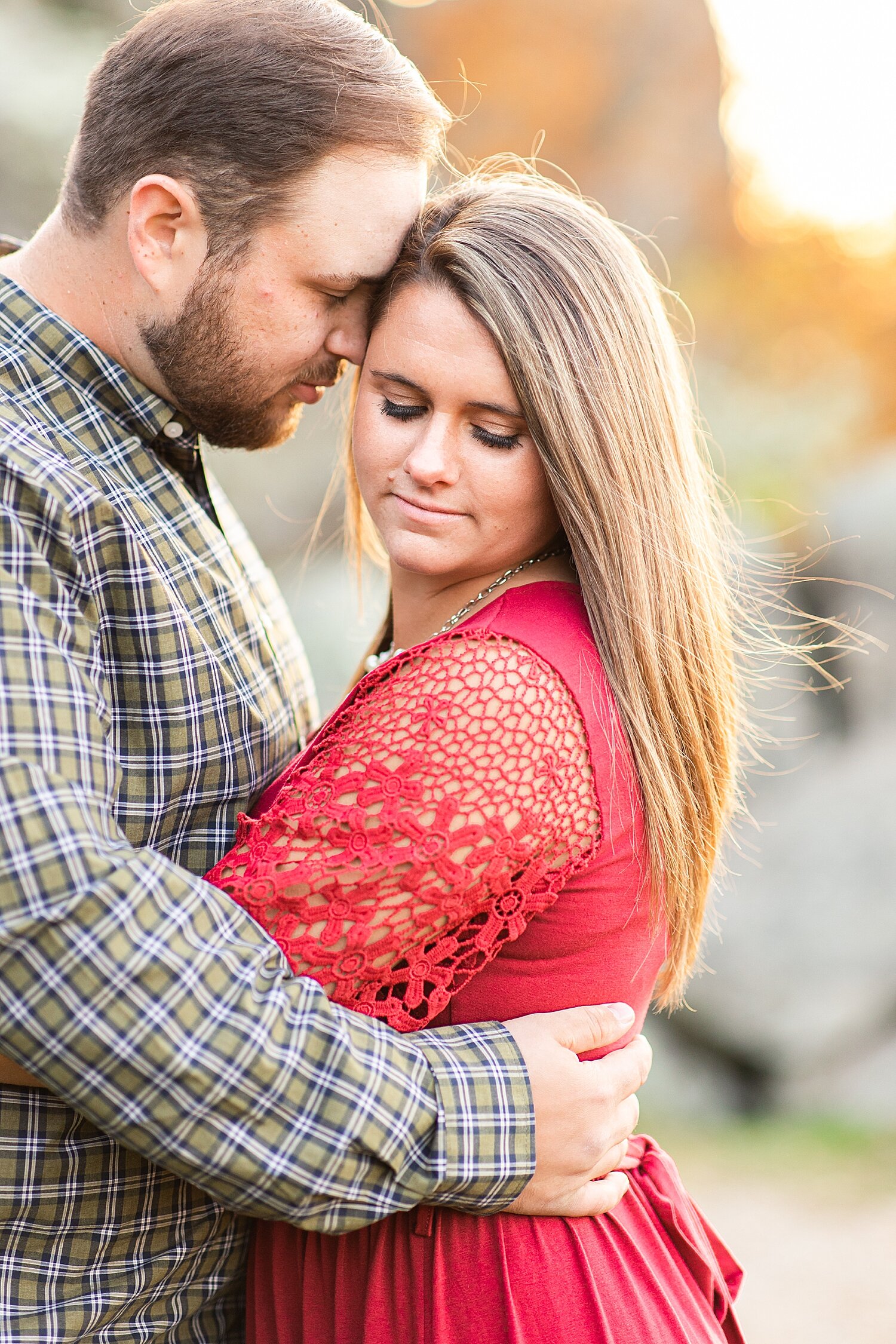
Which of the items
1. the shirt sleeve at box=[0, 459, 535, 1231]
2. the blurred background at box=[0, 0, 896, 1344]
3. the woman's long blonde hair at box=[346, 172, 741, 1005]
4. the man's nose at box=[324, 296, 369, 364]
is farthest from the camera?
the blurred background at box=[0, 0, 896, 1344]

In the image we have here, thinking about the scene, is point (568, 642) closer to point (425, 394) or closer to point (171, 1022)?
point (425, 394)

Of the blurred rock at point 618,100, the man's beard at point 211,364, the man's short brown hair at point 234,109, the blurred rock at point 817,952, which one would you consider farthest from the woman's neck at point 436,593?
the blurred rock at point 618,100

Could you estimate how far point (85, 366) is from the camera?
1669mm

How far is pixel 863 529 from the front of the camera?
623cm

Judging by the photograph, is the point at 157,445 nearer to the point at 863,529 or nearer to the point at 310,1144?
the point at 310,1144

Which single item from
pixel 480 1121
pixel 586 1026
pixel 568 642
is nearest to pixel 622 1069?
pixel 586 1026

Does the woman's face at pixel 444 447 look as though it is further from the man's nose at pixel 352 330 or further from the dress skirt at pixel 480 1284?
the dress skirt at pixel 480 1284

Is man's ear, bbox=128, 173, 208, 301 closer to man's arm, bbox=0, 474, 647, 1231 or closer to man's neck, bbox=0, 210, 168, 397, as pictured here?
man's neck, bbox=0, 210, 168, 397

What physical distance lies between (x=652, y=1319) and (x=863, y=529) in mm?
5405

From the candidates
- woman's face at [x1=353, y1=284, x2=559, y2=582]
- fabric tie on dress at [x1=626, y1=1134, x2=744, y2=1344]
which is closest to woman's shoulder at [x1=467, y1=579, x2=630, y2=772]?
woman's face at [x1=353, y1=284, x2=559, y2=582]

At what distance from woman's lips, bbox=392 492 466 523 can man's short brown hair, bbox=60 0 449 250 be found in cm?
47

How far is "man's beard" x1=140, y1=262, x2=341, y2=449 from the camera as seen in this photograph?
1750mm

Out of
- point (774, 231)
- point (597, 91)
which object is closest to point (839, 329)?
point (774, 231)

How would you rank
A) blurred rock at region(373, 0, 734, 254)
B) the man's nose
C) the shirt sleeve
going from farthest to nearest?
1. blurred rock at region(373, 0, 734, 254)
2. the man's nose
3. the shirt sleeve
